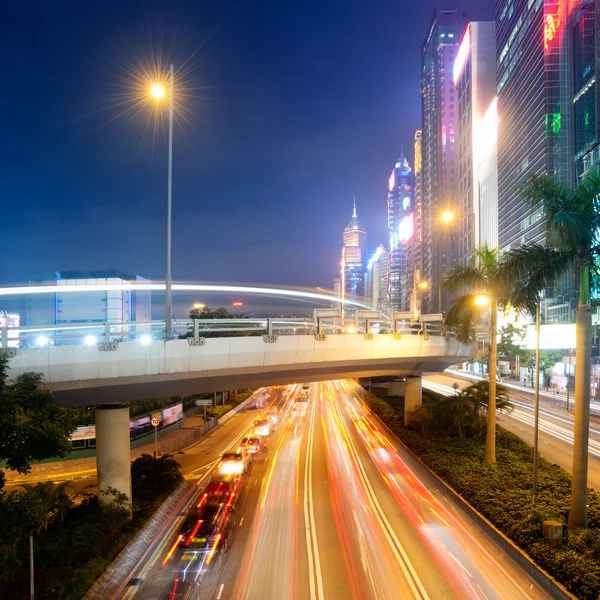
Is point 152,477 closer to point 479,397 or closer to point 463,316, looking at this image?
point 463,316

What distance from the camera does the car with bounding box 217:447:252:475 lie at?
21.8 metres

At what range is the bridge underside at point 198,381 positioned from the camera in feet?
44.7

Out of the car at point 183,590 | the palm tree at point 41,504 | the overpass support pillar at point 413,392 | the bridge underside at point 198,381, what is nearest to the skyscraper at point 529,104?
the overpass support pillar at point 413,392

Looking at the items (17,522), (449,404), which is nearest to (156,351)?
(17,522)

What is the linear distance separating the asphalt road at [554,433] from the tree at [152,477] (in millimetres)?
18388

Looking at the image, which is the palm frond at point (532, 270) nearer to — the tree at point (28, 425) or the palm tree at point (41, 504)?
the tree at point (28, 425)

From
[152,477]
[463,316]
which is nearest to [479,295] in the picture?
[463,316]

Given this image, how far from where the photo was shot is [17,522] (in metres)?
8.55

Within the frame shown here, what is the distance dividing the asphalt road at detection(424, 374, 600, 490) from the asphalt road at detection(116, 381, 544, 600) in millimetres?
8444

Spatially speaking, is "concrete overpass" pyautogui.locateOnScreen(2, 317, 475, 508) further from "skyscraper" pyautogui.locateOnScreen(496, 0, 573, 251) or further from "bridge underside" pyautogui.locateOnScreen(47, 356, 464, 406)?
"skyscraper" pyautogui.locateOnScreen(496, 0, 573, 251)

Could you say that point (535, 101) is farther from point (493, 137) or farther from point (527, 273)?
point (527, 273)

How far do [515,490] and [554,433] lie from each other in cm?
1879

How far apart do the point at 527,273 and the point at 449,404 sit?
40.2 feet

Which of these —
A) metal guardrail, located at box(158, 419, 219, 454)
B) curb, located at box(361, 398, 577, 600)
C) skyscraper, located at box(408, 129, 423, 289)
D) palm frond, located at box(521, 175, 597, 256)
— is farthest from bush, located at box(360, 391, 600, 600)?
skyscraper, located at box(408, 129, 423, 289)
